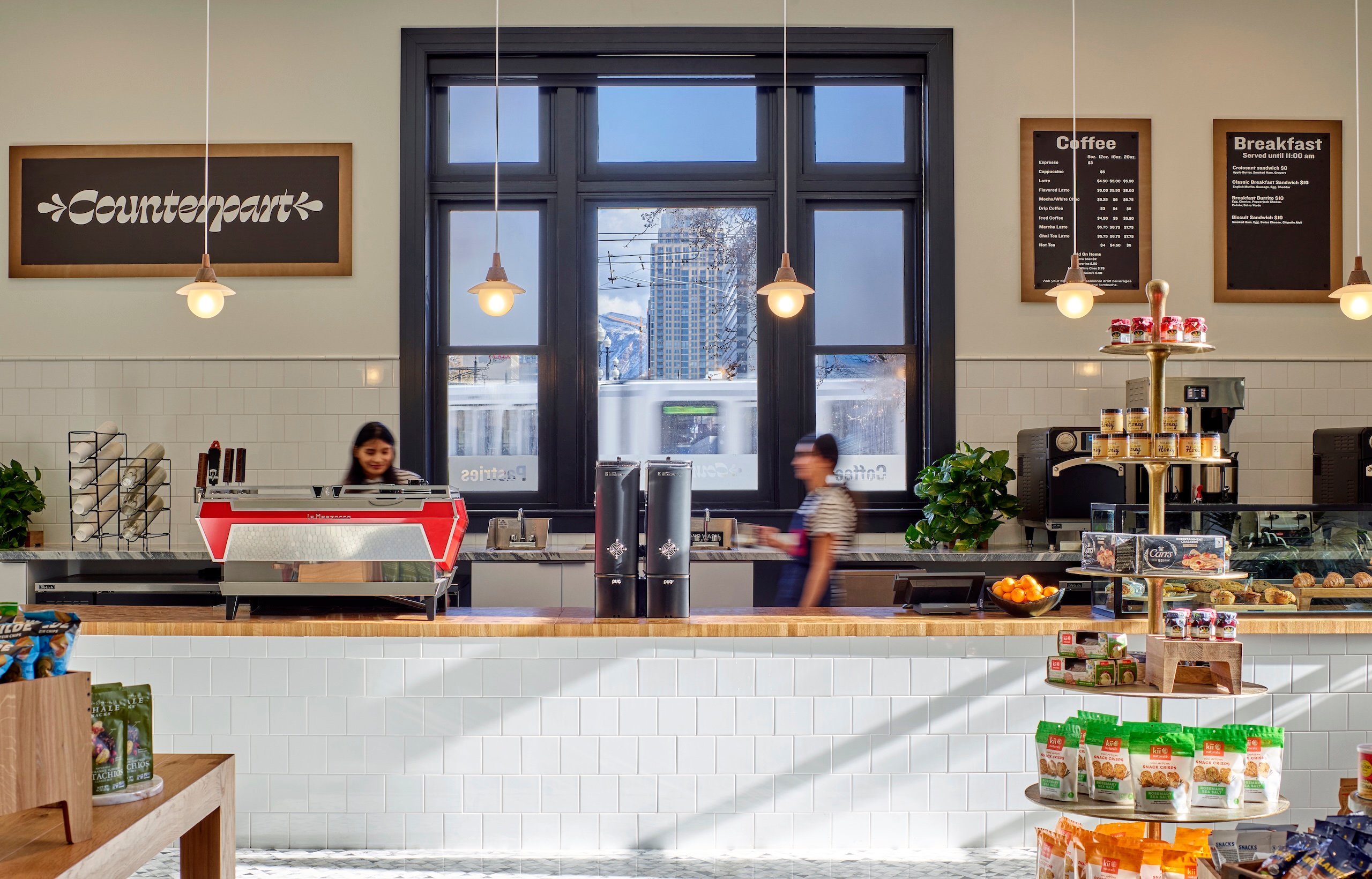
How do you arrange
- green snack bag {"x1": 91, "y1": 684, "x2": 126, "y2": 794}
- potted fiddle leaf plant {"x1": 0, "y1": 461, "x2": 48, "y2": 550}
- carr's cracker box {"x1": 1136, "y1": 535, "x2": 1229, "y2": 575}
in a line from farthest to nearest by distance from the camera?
potted fiddle leaf plant {"x1": 0, "y1": 461, "x2": 48, "y2": 550}, carr's cracker box {"x1": 1136, "y1": 535, "x2": 1229, "y2": 575}, green snack bag {"x1": 91, "y1": 684, "x2": 126, "y2": 794}

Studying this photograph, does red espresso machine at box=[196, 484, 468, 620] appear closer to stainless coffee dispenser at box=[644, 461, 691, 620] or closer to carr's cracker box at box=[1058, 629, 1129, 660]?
stainless coffee dispenser at box=[644, 461, 691, 620]

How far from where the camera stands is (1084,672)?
2.35 m

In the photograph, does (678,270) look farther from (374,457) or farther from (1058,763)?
(1058,763)

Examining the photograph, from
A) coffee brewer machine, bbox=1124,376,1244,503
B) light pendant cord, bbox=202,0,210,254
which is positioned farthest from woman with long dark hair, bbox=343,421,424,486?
coffee brewer machine, bbox=1124,376,1244,503

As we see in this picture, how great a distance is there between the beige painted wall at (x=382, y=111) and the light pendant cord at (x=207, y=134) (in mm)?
44

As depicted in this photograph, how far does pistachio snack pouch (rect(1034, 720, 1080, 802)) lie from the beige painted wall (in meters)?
3.43

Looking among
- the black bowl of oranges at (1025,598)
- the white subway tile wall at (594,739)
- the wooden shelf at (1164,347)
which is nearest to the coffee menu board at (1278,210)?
the black bowl of oranges at (1025,598)

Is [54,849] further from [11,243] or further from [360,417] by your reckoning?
[11,243]

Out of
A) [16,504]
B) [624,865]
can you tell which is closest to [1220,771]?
[624,865]

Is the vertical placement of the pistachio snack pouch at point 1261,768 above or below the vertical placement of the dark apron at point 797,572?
below

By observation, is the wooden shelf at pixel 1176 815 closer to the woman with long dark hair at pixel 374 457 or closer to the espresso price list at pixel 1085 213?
the woman with long dark hair at pixel 374 457

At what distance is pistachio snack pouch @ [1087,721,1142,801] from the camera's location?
2152 mm

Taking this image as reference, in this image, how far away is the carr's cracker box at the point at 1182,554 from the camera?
2305mm

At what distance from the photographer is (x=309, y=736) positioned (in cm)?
304
